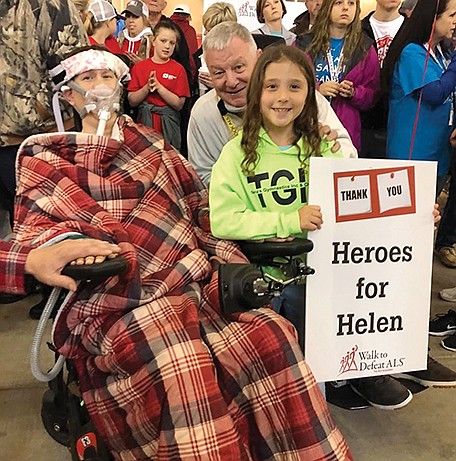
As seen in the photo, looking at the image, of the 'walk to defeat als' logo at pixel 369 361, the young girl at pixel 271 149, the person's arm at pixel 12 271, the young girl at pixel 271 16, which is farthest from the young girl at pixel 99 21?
the 'walk to defeat als' logo at pixel 369 361

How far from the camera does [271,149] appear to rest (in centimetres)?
177

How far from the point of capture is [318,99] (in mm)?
1980

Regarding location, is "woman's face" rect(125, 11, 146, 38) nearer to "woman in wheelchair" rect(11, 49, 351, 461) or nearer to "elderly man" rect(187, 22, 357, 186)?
"elderly man" rect(187, 22, 357, 186)

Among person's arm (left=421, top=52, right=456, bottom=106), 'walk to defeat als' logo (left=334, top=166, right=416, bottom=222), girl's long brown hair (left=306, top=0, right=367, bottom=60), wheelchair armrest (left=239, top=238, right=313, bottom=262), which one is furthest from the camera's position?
girl's long brown hair (left=306, top=0, right=367, bottom=60)

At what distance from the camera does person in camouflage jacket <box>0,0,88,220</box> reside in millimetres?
2240

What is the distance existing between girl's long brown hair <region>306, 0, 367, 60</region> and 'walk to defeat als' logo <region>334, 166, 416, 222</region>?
115cm

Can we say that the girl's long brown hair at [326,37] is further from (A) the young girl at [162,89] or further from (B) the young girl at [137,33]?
(B) the young girl at [137,33]

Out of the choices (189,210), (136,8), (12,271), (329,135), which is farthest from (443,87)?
(136,8)

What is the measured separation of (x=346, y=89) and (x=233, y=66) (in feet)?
2.78

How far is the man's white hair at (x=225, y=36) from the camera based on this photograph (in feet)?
6.40

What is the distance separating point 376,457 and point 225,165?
1.04 meters

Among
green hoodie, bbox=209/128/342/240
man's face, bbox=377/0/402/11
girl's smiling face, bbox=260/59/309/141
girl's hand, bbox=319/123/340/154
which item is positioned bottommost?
green hoodie, bbox=209/128/342/240

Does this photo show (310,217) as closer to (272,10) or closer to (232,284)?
(232,284)

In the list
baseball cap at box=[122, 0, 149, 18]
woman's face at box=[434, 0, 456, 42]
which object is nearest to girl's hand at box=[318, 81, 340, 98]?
woman's face at box=[434, 0, 456, 42]
